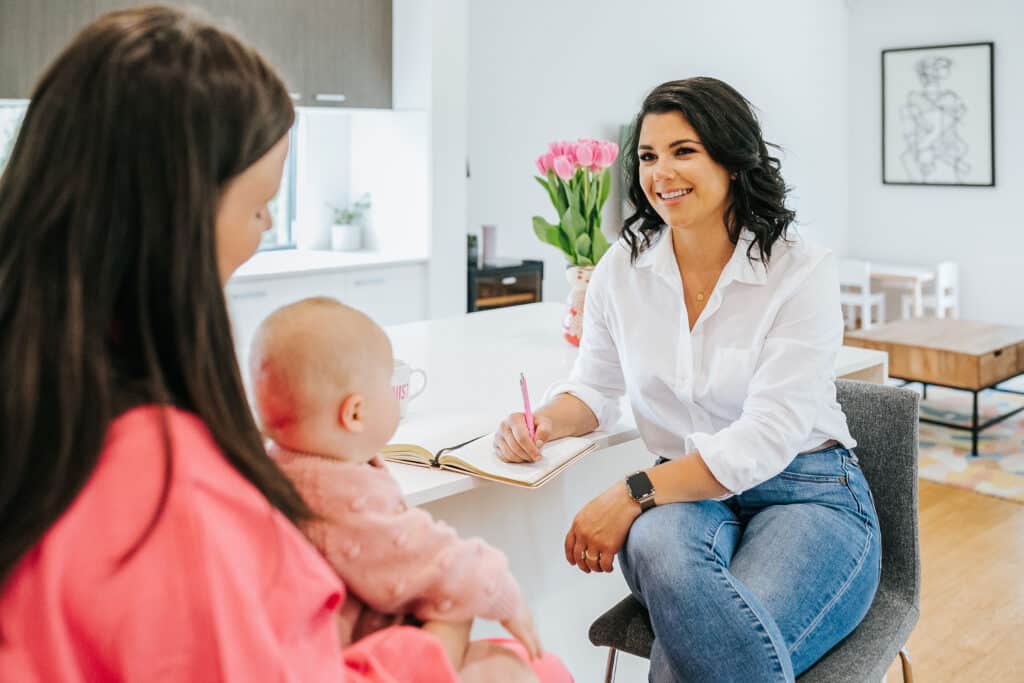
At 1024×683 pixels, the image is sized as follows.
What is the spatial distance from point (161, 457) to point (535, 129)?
4.74m

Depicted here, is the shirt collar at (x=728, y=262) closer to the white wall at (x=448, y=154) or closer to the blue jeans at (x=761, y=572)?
the blue jeans at (x=761, y=572)

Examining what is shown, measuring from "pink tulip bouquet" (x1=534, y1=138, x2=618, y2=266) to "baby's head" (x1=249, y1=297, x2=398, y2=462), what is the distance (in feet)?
4.89

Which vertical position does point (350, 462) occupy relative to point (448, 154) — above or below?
below

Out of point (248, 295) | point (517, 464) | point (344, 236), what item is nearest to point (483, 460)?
point (517, 464)

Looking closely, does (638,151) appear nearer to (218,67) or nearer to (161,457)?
(218,67)

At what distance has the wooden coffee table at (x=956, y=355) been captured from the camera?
4.33 meters

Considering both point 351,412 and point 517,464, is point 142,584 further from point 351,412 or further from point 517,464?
point 517,464

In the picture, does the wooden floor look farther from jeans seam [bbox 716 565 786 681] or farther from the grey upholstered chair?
jeans seam [bbox 716 565 786 681]

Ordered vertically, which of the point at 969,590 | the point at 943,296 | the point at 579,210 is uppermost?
the point at 579,210

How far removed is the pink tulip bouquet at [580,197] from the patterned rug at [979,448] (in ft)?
7.69

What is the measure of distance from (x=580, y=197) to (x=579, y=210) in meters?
0.03

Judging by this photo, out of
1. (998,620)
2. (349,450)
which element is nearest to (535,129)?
(998,620)

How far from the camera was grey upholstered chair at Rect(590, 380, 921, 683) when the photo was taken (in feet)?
4.91

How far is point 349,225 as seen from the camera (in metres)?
4.81
